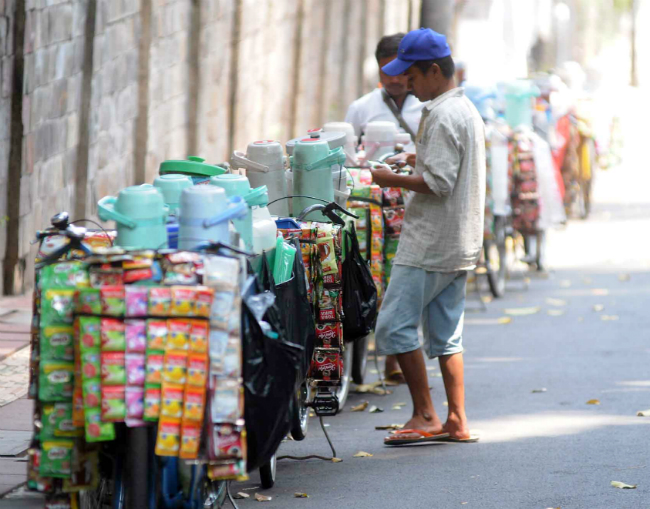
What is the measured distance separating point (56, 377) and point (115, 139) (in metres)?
7.16

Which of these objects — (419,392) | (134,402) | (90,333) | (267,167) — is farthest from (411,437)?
(90,333)

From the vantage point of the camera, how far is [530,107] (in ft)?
43.9

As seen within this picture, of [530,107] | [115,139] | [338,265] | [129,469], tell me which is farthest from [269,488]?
[530,107]

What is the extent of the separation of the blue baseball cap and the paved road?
2.01 meters

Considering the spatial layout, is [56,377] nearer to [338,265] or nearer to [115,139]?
[338,265]

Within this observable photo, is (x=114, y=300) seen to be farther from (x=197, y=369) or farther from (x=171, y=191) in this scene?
(x=171, y=191)

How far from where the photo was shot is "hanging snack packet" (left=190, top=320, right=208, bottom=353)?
3.71 m

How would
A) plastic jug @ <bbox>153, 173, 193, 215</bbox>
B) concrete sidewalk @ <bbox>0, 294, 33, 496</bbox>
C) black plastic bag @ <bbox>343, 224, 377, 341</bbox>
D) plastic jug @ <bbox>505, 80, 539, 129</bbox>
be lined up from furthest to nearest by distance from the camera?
plastic jug @ <bbox>505, 80, 539, 129</bbox> < black plastic bag @ <bbox>343, 224, 377, 341</bbox> < concrete sidewalk @ <bbox>0, 294, 33, 496</bbox> < plastic jug @ <bbox>153, 173, 193, 215</bbox>

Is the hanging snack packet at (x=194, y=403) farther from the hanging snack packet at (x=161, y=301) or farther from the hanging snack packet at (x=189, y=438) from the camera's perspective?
the hanging snack packet at (x=161, y=301)

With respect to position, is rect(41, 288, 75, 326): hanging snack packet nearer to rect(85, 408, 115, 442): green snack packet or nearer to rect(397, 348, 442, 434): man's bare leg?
rect(85, 408, 115, 442): green snack packet

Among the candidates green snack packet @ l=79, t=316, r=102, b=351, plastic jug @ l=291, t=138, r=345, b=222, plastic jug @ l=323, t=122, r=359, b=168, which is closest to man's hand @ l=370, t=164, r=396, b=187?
plastic jug @ l=291, t=138, r=345, b=222

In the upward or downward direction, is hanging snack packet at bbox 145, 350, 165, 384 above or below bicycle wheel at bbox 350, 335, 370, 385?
above

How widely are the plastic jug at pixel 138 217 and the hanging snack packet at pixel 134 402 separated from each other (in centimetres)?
52

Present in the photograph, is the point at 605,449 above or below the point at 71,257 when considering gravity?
below
